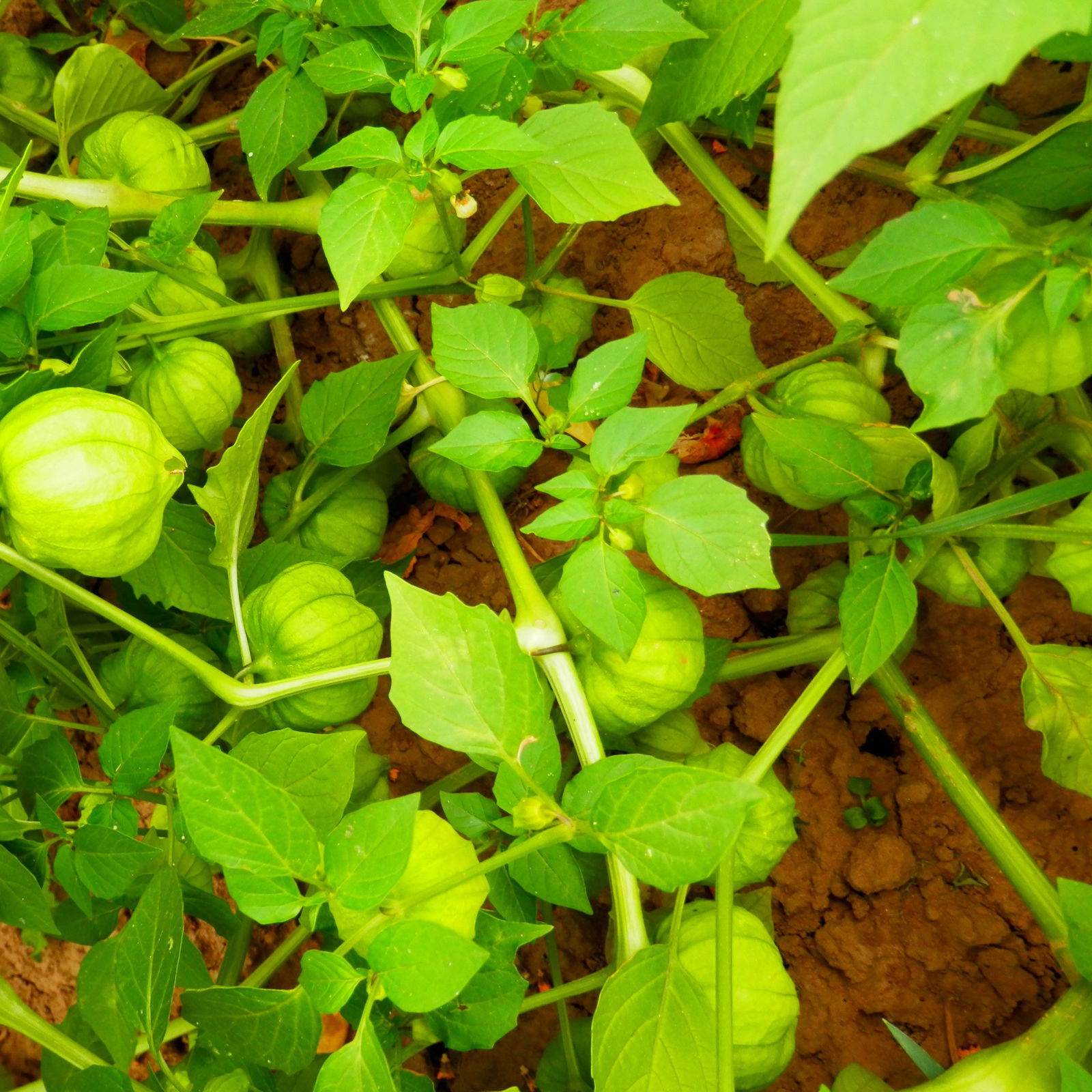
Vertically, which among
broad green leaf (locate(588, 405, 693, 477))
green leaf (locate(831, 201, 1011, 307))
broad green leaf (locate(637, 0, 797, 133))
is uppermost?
broad green leaf (locate(637, 0, 797, 133))

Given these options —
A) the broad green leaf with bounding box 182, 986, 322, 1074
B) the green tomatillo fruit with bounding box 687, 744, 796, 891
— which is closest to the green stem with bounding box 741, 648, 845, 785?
the green tomatillo fruit with bounding box 687, 744, 796, 891

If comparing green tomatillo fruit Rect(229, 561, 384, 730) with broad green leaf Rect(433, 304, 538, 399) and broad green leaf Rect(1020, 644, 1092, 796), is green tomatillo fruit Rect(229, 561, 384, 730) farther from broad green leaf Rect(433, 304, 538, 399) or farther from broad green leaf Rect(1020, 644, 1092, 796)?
broad green leaf Rect(1020, 644, 1092, 796)

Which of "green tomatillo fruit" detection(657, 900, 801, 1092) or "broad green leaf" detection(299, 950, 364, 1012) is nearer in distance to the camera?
"broad green leaf" detection(299, 950, 364, 1012)

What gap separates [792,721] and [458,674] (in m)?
0.42

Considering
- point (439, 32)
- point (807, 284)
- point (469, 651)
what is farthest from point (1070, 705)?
point (439, 32)

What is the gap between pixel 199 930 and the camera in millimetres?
1729

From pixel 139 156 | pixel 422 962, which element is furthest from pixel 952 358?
pixel 139 156

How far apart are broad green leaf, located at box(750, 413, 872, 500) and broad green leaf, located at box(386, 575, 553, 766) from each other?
0.37 meters

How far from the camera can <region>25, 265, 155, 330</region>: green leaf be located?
3.23 ft

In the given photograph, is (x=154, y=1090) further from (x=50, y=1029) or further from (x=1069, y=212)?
(x=1069, y=212)

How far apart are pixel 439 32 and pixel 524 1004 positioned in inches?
43.7

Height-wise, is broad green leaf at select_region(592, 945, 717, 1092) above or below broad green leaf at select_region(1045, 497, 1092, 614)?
below

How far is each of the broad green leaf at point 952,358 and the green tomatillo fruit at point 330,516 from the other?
83cm

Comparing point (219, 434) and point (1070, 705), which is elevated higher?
point (219, 434)
